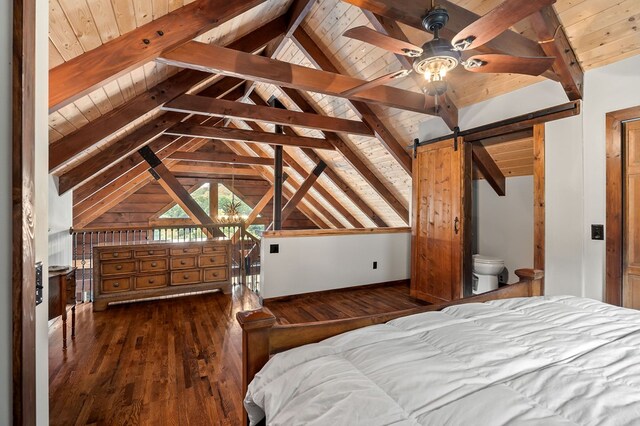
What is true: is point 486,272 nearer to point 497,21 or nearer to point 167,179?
point 497,21

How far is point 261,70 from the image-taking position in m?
2.68

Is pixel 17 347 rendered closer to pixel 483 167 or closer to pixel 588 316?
pixel 588 316

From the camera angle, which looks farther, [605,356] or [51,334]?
[51,334]

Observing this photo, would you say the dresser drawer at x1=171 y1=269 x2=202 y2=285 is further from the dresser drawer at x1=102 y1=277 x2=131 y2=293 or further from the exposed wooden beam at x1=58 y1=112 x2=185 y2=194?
the exposed wooden beam at x1=58 y1=112 x2=185 y2=194

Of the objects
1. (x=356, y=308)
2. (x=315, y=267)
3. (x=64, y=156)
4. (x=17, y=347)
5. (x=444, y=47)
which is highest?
(x=444, y=47)

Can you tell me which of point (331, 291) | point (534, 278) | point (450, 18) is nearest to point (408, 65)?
point (450, 18)

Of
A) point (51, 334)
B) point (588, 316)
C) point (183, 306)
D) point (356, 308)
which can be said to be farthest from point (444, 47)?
point (51, 334)

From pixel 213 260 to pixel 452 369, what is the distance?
3.74 metres

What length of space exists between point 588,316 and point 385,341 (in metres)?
0.96

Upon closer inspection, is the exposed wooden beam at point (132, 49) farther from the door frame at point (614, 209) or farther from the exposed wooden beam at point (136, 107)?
the door frame at point (614, 209)

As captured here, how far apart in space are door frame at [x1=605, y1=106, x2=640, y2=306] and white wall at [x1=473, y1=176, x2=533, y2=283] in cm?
154

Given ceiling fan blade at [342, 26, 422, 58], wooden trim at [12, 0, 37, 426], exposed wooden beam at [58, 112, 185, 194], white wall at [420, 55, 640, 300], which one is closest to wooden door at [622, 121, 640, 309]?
white wall at [420, 55, 640, 300]

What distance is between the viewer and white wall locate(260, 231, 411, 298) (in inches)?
147

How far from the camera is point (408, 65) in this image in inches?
122
